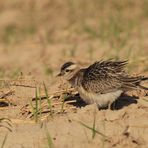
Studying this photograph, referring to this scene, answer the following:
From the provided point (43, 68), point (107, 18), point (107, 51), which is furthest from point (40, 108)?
point (107, 18)

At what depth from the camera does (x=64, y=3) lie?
16.5 metres

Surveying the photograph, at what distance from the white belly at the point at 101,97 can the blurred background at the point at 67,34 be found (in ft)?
6.12

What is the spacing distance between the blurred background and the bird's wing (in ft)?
6.12

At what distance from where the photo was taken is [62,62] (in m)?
11.7

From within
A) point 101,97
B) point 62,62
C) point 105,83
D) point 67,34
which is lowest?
point 101,97

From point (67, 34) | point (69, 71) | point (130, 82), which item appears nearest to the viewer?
point (130, 82)

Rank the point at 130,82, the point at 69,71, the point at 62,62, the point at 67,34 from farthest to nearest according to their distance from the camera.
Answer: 1. the point at 67,34
2. the point at 62,62
3. the point at 69,71
4. the point at 130,82

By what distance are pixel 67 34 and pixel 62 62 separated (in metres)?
2.89

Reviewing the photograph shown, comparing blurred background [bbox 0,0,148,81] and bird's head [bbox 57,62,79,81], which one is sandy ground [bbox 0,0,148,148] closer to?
blurred background [bbox 0,0,148,81]

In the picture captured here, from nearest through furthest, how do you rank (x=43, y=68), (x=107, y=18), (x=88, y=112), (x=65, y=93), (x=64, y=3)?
(x=88, y=112) < (x=65, y=93) < (x=43, y=68) < (x=107, y=18) < (x=64, y=3)

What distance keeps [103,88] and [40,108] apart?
84 cm

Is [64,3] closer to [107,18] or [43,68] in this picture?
[107,18]

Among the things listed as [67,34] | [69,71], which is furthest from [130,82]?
[67,34]

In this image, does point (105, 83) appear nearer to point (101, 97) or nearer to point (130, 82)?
point (101, 97)
